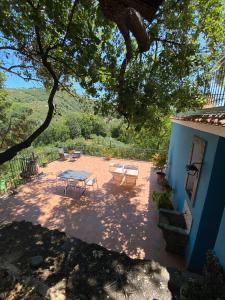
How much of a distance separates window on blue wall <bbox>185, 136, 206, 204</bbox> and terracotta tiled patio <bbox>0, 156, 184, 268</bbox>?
1451 mm

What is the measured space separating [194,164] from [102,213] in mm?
3241

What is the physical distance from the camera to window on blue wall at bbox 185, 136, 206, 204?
11.9 ft

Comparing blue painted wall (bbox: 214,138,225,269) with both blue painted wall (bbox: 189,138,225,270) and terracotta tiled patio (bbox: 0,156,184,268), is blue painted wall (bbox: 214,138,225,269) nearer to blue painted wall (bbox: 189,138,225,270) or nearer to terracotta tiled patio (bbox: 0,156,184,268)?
blue painted wall (bbox: 189,138,225,270)

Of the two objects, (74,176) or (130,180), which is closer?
(74,176)

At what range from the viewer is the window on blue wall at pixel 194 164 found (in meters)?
3.64

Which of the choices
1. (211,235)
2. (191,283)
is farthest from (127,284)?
(211,235)

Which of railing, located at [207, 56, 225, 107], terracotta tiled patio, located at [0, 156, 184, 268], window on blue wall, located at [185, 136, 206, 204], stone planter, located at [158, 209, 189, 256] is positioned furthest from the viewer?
terracotta tiled patio, located at [0, 156, 184, 268]

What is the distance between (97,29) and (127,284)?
448 centimetres

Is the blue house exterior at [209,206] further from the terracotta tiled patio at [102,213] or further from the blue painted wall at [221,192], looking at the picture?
the terracotta tiled patio at [102,213]

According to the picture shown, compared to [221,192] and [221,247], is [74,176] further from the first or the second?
[221,247]

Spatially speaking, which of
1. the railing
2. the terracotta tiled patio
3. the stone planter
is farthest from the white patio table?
the railing

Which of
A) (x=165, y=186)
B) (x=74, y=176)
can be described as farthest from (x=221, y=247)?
(x=74, y=176)

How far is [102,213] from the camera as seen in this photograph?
18.4 feet

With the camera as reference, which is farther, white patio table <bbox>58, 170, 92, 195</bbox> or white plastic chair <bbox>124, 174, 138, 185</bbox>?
white plastic chair <bbox>124, 174, 138, 185</bbox>
